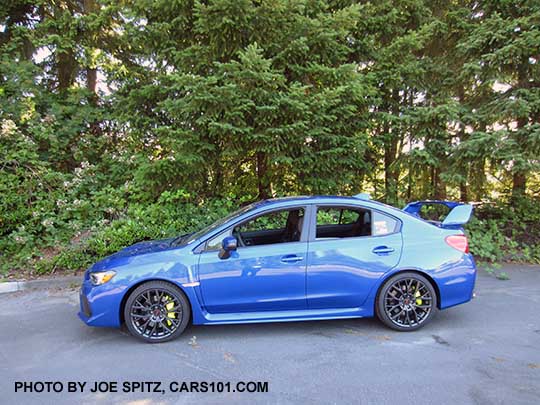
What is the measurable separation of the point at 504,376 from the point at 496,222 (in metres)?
5.98

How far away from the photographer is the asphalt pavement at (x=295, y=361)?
106 inches

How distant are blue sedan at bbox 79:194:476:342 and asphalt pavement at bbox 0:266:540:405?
228mm

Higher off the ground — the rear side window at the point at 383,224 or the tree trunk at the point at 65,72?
the tree trunk at the point at 65,72

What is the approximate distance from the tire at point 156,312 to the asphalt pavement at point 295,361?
0.13 metres

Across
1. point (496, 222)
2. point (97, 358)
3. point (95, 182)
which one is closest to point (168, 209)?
point (95, 182)

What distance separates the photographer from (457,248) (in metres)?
3.82

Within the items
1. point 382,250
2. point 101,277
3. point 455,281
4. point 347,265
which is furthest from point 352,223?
point 101,277

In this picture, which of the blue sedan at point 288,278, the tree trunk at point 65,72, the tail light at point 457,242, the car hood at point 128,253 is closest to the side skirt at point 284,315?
the blue sedan at point 288,278

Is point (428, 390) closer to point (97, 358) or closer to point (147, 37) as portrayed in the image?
point (97, 358)

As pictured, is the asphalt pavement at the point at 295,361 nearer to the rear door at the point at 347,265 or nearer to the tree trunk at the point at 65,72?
the rear door at the point at 347,265

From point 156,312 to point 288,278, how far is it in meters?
1.41

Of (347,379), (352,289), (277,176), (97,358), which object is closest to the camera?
(347,379)

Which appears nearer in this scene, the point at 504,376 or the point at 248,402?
the point at 248,402

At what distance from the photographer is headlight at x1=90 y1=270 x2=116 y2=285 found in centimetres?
353
